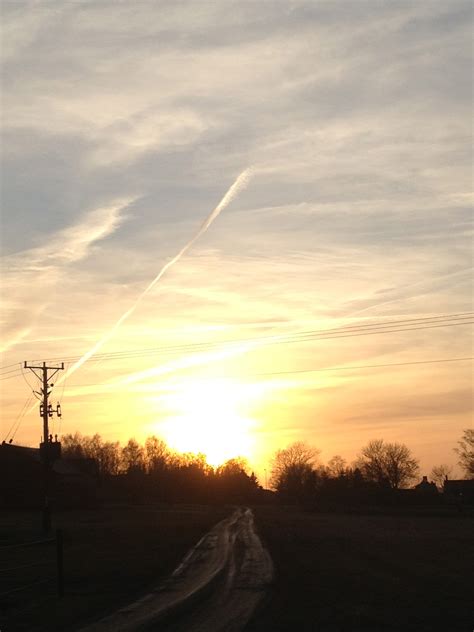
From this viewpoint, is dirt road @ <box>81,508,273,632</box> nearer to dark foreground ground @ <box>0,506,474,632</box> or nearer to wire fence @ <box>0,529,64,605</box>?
dark foreground ground @ <box>0,506,474,632</box>

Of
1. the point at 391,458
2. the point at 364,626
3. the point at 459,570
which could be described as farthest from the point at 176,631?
the point at 391,458

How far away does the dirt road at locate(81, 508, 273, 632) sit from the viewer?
1312 cm

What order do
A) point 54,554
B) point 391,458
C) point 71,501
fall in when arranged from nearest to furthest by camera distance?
1. point 54,554
2. point 71,501
3. point 391,458

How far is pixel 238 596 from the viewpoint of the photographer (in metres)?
16.5

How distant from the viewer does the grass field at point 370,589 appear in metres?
12.9

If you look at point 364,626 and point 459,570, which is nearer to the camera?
point 364,626

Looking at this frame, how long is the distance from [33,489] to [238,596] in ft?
260

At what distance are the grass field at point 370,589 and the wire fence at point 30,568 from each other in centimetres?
559

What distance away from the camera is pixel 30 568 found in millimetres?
23766

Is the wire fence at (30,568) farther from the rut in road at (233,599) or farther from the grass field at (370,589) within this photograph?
the grass field at (370,589)

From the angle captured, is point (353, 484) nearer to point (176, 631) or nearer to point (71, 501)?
point (71, 501)

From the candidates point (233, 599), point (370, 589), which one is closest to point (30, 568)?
point (233, 599)

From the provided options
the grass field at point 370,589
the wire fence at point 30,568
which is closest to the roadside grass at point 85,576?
the wire fence at point 30,568

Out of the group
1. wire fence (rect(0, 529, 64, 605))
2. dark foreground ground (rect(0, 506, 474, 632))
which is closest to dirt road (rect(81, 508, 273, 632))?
dark foreground ground (rect(0, 506, 474, 632))
